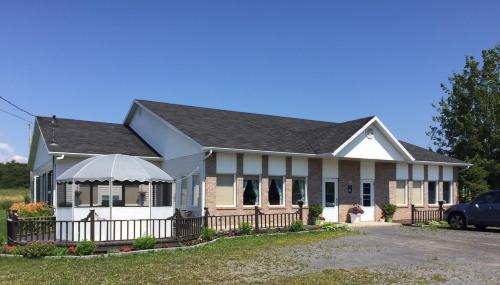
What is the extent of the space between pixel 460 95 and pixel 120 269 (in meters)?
35.4

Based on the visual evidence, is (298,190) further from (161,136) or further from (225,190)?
(161,136)

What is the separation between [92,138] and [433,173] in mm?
19057

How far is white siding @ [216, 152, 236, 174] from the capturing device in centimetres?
2134

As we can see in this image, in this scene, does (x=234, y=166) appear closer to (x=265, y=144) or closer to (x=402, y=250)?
(x=265, y=144)

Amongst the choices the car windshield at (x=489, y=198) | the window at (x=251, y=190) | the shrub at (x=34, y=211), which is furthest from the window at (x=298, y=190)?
the shrub at (x=34, y=211)

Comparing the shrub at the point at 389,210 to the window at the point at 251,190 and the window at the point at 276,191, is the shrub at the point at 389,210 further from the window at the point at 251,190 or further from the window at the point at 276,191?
the window at the point at 251,190

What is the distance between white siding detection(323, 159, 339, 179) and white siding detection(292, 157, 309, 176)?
1.20m

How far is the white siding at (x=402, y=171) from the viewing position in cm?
2766

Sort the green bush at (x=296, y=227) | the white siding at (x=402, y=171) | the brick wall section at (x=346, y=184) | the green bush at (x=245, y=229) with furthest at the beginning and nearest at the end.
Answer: the white siding at (x=402, y=171) < the brick wall section at (x=346, y=184) < the green bush at (x=296, y=227) < the green bush at (x=245, y=229)

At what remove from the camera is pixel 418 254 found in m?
14.4

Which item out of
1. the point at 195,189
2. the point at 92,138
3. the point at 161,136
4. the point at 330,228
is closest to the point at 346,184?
the point at 330,228

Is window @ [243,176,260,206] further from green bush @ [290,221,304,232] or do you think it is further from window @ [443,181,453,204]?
window @ [443,181,453,204]

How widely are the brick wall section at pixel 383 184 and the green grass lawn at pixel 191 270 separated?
12.2 metres

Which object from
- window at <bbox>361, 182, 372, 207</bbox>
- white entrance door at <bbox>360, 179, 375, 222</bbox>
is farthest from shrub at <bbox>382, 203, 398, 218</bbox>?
window at <bbox>361, 182, 372, 207</bbox>
